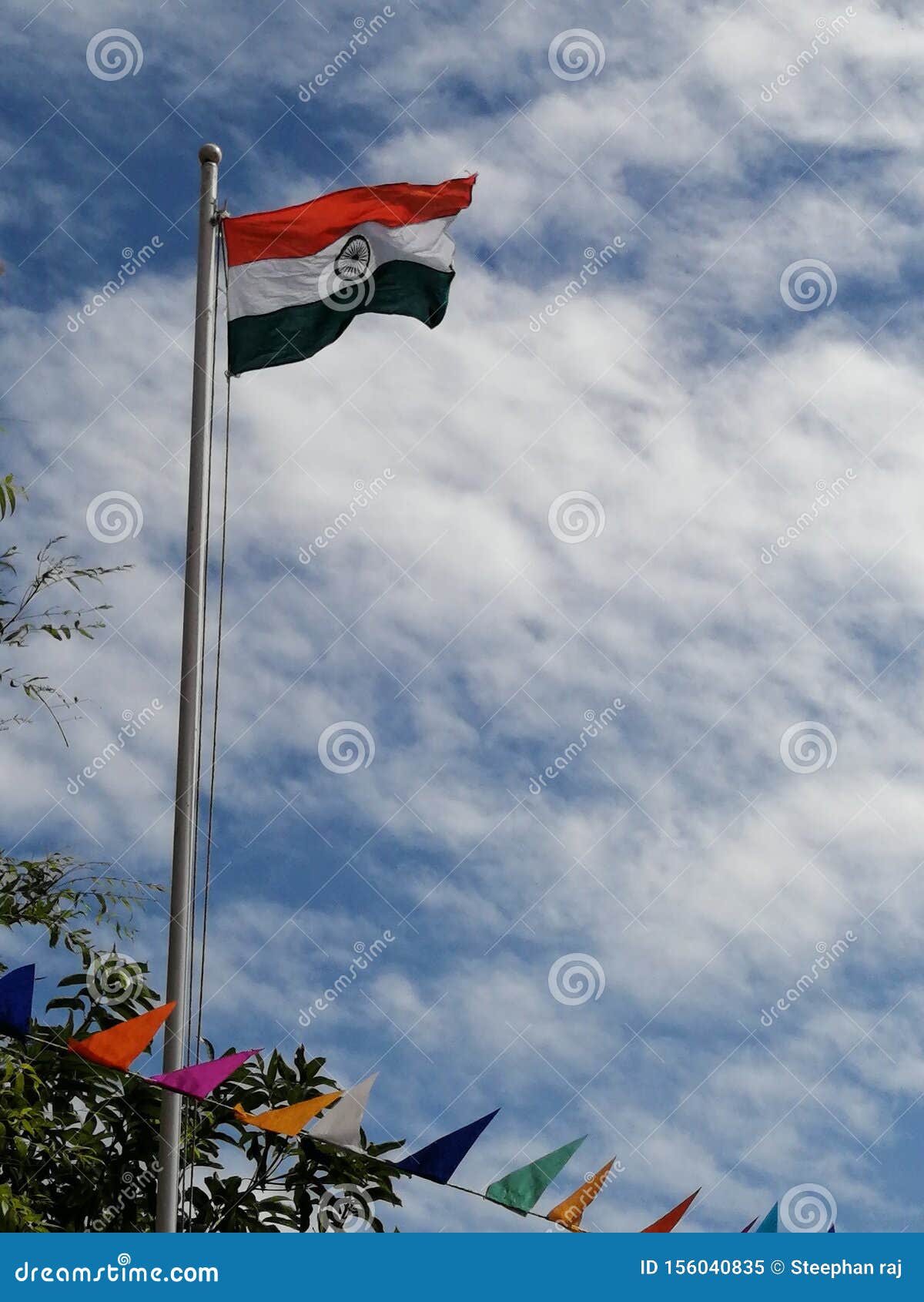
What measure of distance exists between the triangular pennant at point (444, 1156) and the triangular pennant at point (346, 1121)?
12.6 inches

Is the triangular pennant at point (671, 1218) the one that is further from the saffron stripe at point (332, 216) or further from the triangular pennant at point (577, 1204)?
the saffron stripe at point (332, 216)

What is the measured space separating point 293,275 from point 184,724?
10.7ft

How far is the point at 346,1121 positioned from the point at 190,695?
2690 mm

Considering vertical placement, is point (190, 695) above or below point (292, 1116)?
above

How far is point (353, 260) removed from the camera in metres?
9.85

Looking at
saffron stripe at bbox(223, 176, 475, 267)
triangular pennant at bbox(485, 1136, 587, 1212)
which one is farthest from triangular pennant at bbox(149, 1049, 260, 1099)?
saffron stripe at bbox(223, 176, 475, 267)

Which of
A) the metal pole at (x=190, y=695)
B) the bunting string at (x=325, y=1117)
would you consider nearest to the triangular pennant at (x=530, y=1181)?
the bunting string at (x=325, y=1117)

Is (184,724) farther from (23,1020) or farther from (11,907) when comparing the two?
(23,1020)

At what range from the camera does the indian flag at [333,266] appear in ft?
31.5

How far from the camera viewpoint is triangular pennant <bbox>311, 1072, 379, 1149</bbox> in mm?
7598

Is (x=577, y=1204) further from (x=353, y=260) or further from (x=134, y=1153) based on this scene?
(x=353, y=260)

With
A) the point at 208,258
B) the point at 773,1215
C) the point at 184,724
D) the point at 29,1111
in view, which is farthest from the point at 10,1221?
the point at 208,258

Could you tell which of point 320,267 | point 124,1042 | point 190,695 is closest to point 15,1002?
point 124,1042

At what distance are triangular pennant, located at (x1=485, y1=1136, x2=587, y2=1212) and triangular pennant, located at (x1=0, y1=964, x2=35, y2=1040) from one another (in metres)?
2.89
